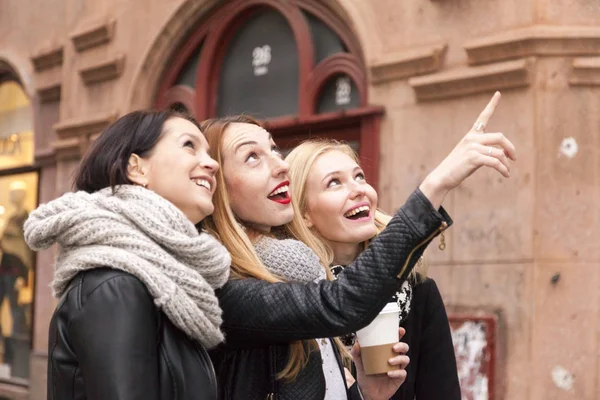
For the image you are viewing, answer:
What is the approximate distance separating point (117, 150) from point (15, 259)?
9.07 metres

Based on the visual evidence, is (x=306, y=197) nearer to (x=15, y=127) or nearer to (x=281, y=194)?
(x=281, y=194)

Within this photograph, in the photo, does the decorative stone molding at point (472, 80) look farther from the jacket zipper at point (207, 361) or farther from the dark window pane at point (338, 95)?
the jacket zipper at point (207, 361)

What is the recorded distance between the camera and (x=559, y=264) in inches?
223

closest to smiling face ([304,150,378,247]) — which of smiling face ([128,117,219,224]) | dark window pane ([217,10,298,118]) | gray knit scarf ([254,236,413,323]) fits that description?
gray knit scarf ([254,236,413,323])

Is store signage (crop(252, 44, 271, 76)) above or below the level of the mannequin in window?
above

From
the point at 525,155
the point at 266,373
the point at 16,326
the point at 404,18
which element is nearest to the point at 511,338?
the point at 525,155

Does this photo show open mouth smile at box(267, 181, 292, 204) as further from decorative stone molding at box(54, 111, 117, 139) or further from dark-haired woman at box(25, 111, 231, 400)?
decorative stone molding at box(54, 111, 117, 139)

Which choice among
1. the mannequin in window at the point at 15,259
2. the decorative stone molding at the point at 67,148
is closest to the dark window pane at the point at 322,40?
the decorative stone molding at the point at 67,148

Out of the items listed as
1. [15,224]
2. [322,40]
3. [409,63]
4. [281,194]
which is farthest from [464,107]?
[15,224]

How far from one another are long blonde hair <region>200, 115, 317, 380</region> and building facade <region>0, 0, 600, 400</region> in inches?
96.0

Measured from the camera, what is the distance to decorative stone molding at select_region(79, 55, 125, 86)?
9263 mm

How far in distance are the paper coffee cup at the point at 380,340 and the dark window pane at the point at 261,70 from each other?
16.6 ft

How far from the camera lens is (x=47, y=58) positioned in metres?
10.4

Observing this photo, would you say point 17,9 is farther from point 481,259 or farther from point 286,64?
point 481,259
